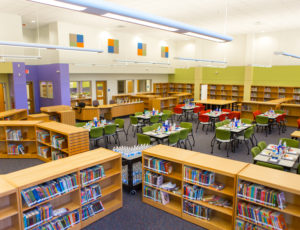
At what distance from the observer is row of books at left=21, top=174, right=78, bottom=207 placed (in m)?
3.78

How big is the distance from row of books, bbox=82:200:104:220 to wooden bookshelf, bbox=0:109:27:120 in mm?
6384

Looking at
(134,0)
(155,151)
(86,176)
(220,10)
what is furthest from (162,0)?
(86,176)

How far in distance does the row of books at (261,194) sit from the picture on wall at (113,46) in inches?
549

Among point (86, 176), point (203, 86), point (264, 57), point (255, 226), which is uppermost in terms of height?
point (264, 57)

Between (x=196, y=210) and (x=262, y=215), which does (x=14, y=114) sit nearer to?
(x=196, y=210)

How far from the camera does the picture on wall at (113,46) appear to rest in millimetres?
16250

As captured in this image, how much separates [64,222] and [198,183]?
7.90 ft

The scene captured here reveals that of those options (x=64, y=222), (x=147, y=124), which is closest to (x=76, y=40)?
(x=147, y=124)

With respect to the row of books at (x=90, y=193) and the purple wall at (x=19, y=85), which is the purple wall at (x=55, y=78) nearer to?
the purple wall at (x=19, y=85)

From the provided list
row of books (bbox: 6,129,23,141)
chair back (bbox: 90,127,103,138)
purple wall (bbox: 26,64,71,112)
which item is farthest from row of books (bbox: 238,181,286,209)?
purple wall (bbox: 26,64,71,112)

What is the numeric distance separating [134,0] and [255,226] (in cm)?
833

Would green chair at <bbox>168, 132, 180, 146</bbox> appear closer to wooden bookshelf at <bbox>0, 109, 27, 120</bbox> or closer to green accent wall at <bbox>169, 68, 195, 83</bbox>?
wooden bookshelf at <bbox>0, 109, 27, 120</bbox>

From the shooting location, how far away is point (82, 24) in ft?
47.8

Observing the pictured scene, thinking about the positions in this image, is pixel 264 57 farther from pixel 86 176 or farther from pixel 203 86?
pixel 86 176
